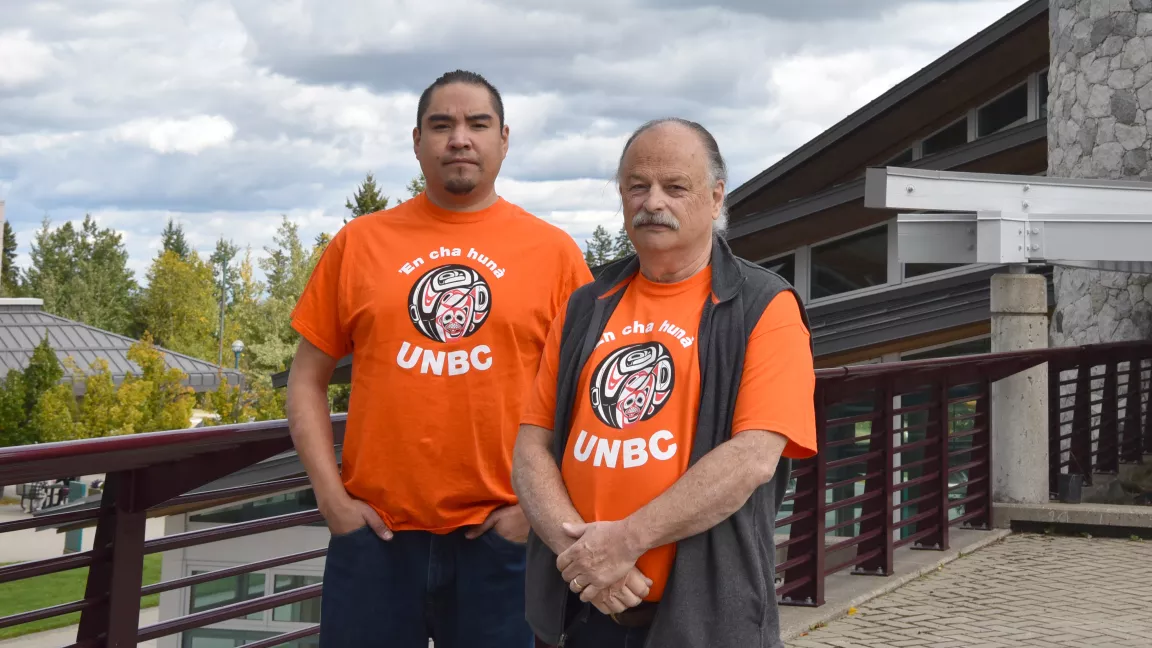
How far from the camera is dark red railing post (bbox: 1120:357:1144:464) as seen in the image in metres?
11.4

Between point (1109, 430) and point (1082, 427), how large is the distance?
0.95 meters

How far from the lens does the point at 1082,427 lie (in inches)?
397

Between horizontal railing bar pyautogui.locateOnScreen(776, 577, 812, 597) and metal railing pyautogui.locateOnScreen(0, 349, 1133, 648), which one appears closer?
metal railing pyautogui.locateOnScreen(0, 349, 1133, 648)

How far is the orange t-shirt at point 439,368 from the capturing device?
111 inches

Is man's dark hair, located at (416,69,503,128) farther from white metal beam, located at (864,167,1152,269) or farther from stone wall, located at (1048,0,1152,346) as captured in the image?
stone wall, located at (1048,0,1152,346)

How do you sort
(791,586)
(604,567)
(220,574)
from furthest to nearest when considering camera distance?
(791,586) → (220,574) → (604,567)

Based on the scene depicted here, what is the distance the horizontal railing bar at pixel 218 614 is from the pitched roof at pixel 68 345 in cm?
3471

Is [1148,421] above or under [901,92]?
under

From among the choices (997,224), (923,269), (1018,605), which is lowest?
(1018,605)

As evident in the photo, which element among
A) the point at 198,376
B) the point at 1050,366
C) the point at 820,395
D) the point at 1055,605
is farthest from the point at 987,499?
the point at 198,376

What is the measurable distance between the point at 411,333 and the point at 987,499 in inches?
260

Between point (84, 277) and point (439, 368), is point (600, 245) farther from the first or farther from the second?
point (439, 368)

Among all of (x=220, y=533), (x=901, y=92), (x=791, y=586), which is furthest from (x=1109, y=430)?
(x=220, y=533)

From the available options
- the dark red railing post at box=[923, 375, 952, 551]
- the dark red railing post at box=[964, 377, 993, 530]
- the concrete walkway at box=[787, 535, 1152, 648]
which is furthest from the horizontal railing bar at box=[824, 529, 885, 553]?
the dark red railing post at box=[964, 377, 993, 530]
